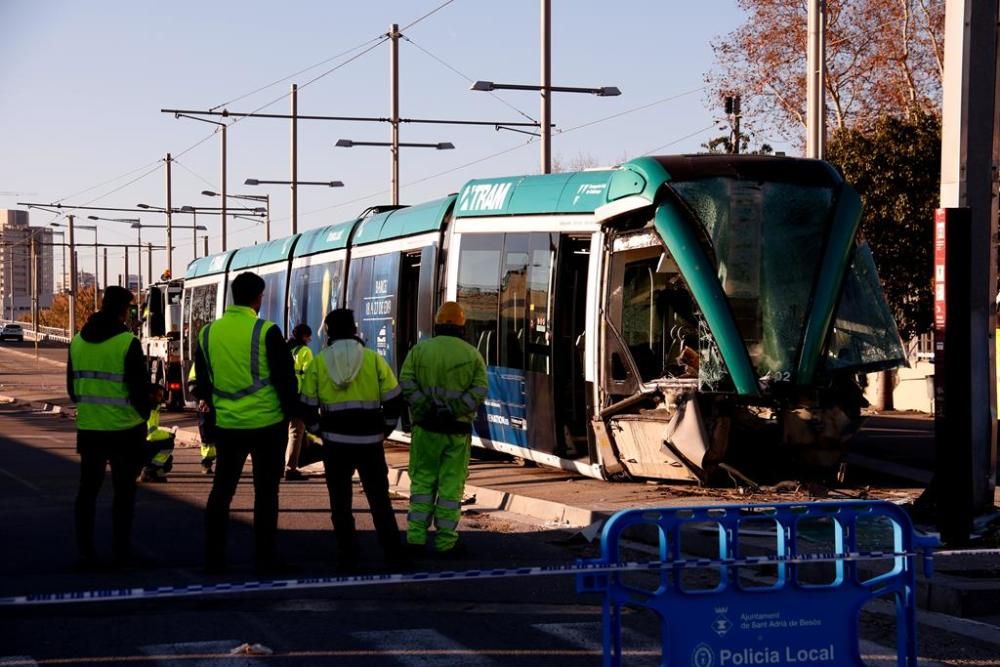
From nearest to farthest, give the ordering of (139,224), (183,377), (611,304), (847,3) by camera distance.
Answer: (611,304) < (183,377) < (847,3) < (139,224)

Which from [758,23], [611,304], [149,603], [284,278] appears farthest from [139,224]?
[149,603]

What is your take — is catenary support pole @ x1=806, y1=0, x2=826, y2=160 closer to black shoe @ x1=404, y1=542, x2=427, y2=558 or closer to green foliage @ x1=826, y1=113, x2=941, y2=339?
green foliage @ x1=826, y1=113, x2=941, y2=339

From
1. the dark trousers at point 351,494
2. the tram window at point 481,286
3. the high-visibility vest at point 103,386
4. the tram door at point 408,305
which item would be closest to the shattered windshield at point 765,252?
the tram window at point 481,286

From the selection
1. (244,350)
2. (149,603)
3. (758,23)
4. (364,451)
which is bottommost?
(149,603)

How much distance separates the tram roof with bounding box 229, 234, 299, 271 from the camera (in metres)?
26.0

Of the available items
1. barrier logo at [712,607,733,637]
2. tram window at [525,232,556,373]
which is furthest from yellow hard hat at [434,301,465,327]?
barrier logo at [712,607,733,637]

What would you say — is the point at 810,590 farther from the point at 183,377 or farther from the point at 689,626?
the point at 183,377

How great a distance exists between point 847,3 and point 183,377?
19042 millimetres

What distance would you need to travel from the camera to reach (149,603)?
9.11m

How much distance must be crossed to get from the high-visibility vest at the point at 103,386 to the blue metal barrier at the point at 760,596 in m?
4.83

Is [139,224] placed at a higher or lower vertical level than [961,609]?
higher

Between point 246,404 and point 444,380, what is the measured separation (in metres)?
1.59

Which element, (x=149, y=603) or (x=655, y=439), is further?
(x=655, y=439)

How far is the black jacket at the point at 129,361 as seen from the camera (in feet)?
34.8
